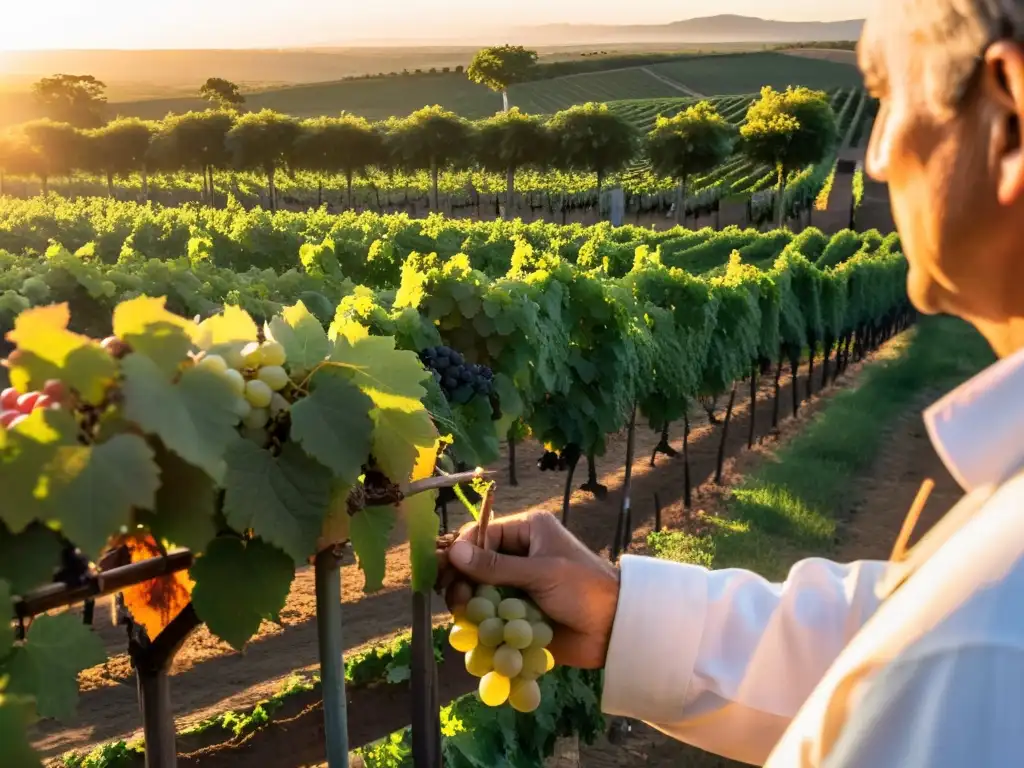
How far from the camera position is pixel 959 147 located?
2.99 ft

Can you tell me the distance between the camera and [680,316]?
860 cm

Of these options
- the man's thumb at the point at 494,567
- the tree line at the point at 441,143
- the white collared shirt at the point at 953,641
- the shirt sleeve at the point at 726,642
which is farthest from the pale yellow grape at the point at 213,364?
the tree line at the point at 441,143

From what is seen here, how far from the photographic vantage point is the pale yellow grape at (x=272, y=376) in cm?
118

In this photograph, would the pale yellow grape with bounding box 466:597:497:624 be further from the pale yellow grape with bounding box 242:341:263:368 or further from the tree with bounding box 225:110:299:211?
the tree with bounding box 225:110:299:211

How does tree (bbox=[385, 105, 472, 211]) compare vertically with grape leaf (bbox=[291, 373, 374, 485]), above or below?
below

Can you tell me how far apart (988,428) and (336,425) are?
716 millimetres

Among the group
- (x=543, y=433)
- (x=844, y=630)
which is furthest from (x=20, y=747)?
(x=543, y=433)

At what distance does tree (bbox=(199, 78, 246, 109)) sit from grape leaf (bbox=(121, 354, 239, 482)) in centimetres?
9714

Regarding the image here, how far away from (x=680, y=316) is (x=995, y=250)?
7777 millimetres

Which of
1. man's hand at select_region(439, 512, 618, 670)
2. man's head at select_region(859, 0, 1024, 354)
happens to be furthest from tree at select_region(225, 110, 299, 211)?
man's head at select_region(859, 0, 1024, 354)

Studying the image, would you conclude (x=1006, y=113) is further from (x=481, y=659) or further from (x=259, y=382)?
(x=481, y=659)

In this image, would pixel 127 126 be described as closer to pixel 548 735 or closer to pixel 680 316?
pixel 680 316

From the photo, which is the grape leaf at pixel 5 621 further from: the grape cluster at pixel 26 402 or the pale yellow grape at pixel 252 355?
the pale yellow grape at pixel 252 355

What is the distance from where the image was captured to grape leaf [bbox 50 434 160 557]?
0.94 m
